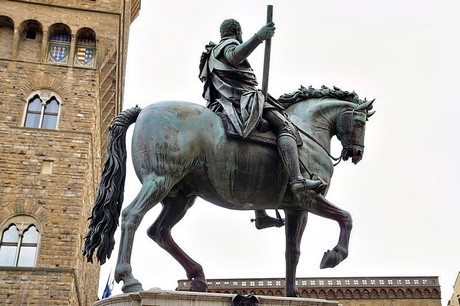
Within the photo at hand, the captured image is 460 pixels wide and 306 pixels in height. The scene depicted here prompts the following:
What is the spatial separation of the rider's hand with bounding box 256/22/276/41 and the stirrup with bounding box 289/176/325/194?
123 centimetres

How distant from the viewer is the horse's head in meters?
5.13

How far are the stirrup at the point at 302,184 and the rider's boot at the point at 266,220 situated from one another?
0.69 metres

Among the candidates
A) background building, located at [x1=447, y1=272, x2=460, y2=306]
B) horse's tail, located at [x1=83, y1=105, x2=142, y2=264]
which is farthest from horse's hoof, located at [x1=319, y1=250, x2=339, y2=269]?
background building, located at [x1=447, y1=272, x2=460, y2=306]

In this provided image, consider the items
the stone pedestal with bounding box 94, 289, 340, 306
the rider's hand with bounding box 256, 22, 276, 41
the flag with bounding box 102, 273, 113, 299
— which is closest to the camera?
the stone pedestal with bounding box 94, 289, 340, 306

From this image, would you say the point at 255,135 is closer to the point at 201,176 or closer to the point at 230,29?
the point at 201,176

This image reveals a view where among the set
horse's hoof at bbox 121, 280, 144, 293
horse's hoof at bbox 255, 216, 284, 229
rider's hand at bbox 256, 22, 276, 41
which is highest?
rider's hand at bbox 256, 22, 276, 41

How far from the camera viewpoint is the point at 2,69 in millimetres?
23391

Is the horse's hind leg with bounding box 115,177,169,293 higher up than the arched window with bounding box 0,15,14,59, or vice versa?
the arched window with bounding box 0,15,14,59

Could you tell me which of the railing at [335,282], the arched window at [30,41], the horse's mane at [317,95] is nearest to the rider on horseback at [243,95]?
the horse's mane at [317,95]

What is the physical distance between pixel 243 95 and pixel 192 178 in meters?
0.87

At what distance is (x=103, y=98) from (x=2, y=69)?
4.62m

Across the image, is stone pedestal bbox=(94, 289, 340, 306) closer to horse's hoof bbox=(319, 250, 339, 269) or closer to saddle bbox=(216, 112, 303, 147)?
horse's hoof bbox=(319, 250, 339, 269)

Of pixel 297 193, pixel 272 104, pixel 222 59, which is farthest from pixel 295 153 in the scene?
pixel 222 59

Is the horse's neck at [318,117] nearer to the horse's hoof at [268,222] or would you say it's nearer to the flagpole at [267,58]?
the flagpole at [267,58]
